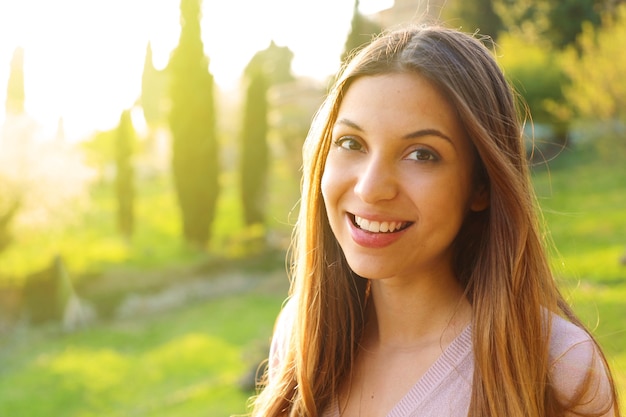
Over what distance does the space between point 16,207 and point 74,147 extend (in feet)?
4.13

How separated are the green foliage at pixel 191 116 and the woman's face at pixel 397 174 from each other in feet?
30.5

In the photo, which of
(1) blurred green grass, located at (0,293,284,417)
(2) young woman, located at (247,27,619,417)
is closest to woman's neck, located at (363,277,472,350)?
(2) young woman, located at (247,27,619,417)

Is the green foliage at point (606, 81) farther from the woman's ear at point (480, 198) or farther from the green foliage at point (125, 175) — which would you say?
the green foliage at point (125, 175)

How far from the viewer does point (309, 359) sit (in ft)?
5.09

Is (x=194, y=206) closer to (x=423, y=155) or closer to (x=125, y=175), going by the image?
(x=125, y=175)

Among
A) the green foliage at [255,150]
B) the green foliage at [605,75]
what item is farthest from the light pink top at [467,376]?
the green foliage at [255,150]

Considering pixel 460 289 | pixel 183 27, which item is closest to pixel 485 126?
pixel 460 289

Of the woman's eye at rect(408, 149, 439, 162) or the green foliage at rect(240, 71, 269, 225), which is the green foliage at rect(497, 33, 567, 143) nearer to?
the green foliage at rect(240, 71, 269, 225)

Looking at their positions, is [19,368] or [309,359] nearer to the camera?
[309,359]

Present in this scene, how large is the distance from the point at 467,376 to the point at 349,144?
1.65 feet

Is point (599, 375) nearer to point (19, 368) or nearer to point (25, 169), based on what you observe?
point (19, 368)

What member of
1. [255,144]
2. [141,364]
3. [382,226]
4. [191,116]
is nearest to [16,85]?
[191,116]

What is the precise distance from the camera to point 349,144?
4.54 feet

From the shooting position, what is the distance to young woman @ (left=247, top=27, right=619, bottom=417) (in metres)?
1.27
